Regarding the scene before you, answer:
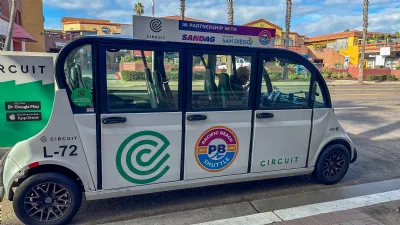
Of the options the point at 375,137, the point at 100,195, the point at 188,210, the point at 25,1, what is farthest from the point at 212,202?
the point at 25,1

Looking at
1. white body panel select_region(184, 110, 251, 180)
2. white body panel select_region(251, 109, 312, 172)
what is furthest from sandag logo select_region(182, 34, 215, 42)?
white body panel select_region(251, 109, 312, 172)

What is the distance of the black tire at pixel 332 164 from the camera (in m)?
4.62

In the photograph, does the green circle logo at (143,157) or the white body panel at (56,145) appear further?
the green circle logo at (143,157)

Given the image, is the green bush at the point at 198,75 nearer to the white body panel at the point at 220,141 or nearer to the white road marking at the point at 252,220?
the white body panel at the point at 220,141

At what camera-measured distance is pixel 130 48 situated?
342cm

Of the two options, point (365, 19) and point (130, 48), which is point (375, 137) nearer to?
point (130, 48)

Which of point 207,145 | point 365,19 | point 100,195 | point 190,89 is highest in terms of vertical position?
point 365,19

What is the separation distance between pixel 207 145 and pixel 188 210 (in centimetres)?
85

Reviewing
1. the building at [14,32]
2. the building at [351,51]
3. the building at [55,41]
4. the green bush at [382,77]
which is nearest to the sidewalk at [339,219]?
the building at [55,41]

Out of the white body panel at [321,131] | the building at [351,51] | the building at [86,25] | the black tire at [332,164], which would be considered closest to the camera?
the white body panel at [321,131]

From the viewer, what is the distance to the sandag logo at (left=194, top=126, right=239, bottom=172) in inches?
151

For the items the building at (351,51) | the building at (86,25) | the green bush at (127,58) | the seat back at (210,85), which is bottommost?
the seat back at (210,85)

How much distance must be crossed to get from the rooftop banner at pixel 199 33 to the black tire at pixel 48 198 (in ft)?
5.83

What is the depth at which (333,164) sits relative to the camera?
473cm
